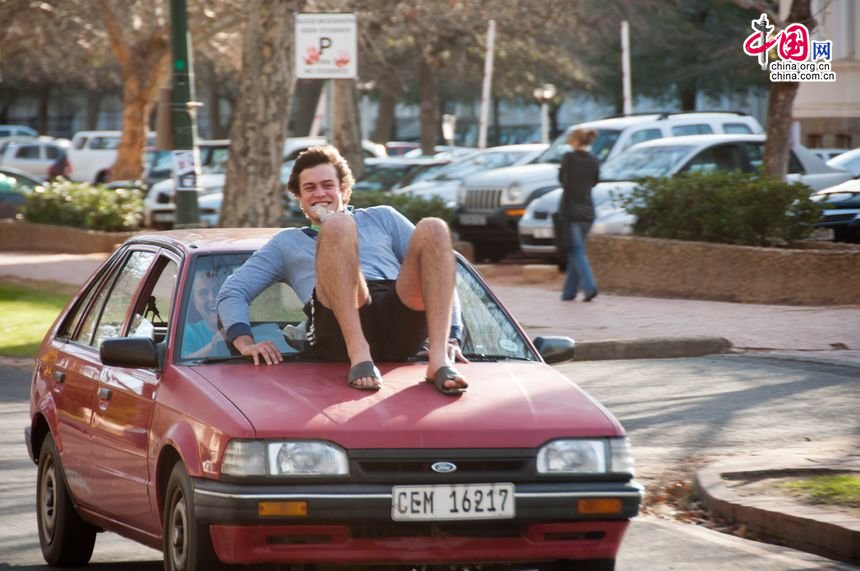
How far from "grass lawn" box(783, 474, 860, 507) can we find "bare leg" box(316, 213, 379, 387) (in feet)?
9.24

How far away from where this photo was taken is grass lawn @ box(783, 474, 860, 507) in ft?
25.6

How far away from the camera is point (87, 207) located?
100 ft

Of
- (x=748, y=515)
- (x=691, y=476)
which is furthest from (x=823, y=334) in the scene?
(x=748, y=515)

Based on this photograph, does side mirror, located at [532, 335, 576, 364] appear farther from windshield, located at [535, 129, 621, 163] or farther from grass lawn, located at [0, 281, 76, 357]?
windshield, located at [535, 129, 621, 163]

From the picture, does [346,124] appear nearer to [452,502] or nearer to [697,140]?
[697,140]

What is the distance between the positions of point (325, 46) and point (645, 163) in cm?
552

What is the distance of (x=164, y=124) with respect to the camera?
18.5m

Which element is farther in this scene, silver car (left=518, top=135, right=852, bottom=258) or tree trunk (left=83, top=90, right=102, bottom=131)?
tree trunk (left=83, top=90, right=102, bottom=131)

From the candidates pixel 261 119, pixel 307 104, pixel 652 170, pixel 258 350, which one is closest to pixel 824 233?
pixel 652 170

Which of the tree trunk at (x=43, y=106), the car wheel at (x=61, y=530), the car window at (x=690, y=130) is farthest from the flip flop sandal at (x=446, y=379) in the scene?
the tree trunk at (x=43, y=106)

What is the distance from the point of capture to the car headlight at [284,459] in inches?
212

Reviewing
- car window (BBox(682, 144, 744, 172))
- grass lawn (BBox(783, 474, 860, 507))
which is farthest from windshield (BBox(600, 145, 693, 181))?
grass lawn (BBox(783, 474, 860, 507))

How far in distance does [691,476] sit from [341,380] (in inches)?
141

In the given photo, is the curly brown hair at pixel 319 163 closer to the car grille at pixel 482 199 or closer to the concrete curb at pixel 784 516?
the concrete curb at pixel 784 516
